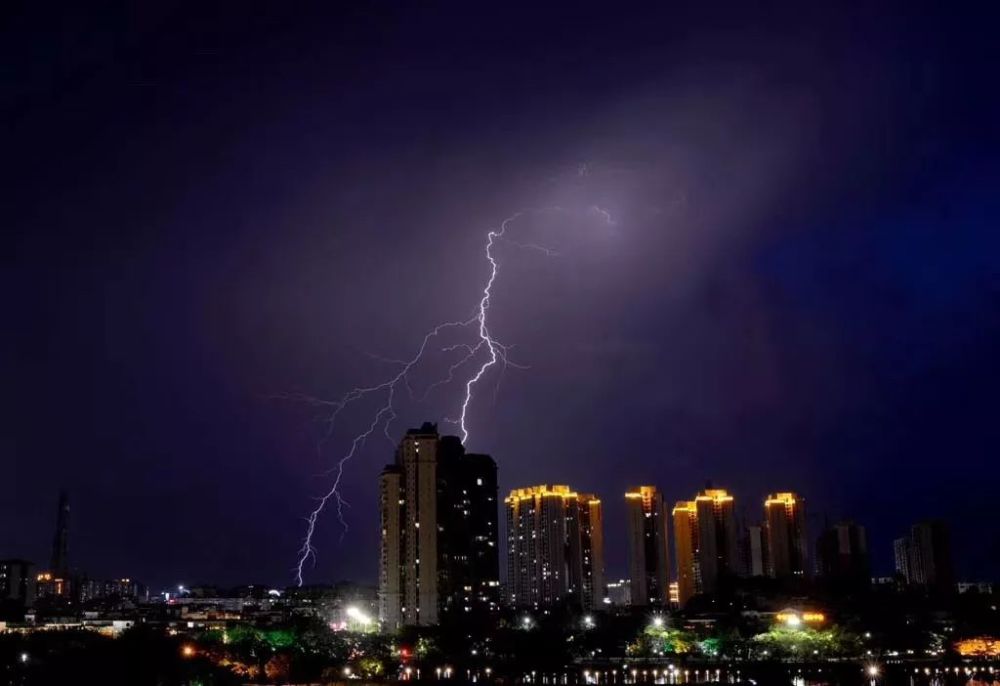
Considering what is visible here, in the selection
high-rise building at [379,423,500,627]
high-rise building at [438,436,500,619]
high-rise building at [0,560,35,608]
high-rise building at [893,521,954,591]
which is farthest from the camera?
high-rise building at [0,560,35,608]

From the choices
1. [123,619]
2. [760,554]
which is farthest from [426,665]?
[760,554]

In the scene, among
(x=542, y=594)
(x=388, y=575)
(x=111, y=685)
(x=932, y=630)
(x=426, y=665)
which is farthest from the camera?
(x=542, y=594)

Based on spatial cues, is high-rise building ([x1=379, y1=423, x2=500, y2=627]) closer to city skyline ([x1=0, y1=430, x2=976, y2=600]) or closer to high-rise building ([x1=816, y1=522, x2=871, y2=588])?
city skyline ([x1=0, y1=430, x2=976, y2=600])

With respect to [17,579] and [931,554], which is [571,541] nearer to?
[931,554]

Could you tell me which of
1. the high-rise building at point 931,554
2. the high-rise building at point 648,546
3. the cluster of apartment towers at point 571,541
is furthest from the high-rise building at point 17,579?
the high-rise building at point 931,554

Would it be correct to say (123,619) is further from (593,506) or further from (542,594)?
(593,506)

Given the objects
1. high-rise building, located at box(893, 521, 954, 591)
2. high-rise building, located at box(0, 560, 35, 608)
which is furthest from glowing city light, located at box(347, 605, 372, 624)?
high-rise building, located at box(893, 521, 954, 591)
